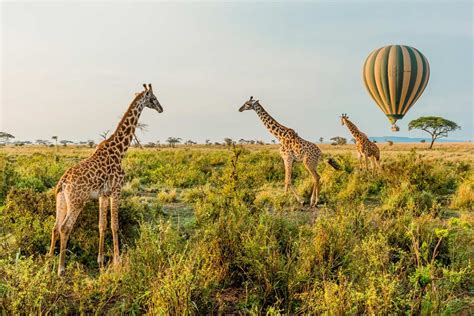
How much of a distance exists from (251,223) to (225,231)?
0.33 meters

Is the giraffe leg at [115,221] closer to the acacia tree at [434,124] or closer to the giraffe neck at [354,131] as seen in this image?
the giraffe neck at [354,131]

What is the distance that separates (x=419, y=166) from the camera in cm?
1270

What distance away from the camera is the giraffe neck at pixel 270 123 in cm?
1238

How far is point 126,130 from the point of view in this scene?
7.11 metres

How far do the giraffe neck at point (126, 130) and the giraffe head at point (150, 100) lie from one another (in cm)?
7

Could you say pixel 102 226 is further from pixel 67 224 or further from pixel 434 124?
pixel 434 124

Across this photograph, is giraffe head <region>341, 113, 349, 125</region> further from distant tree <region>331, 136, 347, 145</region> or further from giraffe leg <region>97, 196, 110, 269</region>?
distant tree <region>331, 136, 347, 145</region>

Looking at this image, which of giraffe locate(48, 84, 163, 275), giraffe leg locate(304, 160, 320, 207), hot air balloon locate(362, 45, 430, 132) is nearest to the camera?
giraffe locate(48, 84, 163, 275)

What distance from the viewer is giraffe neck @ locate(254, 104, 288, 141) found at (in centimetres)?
1238

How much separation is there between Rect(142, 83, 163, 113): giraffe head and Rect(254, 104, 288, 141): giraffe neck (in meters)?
5.39

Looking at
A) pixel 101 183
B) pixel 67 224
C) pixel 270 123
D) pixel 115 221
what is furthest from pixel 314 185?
pixel 67 224

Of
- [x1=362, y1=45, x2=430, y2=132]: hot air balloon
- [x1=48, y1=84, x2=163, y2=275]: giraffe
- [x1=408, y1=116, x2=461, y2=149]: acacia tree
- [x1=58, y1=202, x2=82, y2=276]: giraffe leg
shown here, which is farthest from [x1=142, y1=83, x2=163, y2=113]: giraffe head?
[x1=408, y1=116, x2=461, y2=149]: acacia tree

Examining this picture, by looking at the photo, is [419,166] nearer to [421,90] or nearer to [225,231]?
[225,231]

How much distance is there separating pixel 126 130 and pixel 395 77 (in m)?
23.9
